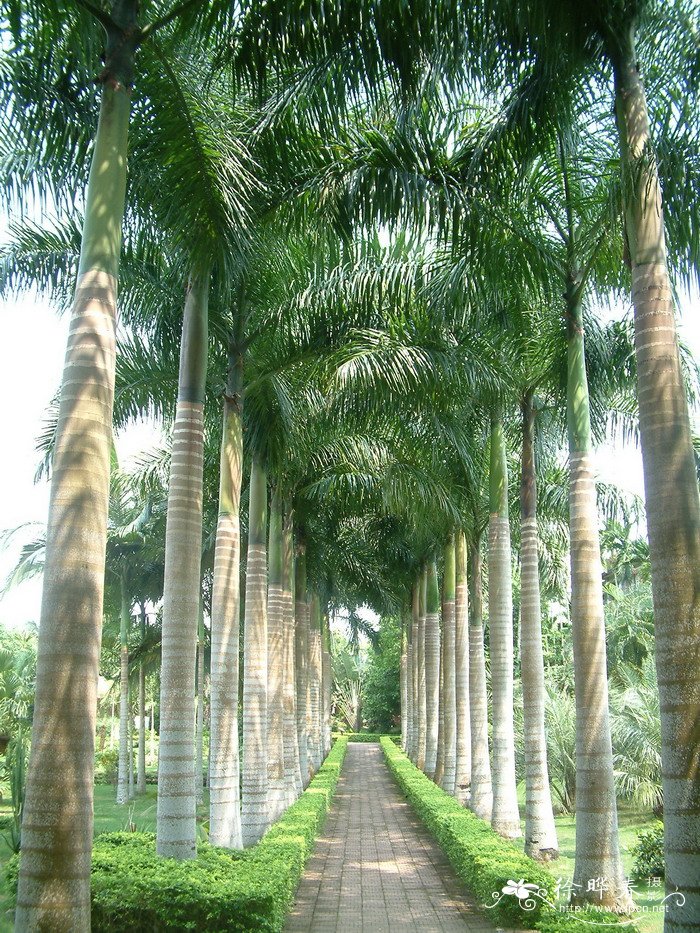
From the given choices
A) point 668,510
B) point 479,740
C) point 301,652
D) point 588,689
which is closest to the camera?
point 668,510

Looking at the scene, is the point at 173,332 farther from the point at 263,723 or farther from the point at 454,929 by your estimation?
the point at 454,929

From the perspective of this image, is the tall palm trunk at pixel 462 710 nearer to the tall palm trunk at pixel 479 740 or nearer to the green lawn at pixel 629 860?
the tall palm trunk at pixel 479 740

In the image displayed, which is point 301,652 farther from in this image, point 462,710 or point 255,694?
point 255,694

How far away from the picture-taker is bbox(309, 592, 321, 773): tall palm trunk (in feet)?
92.1

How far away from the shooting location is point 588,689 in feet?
28.7

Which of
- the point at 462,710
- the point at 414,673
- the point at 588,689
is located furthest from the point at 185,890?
the point at 414,673

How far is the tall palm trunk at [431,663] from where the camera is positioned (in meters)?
24.6

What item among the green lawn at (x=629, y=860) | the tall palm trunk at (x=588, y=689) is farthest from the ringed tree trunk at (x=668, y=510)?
the green lawn at (x=629, y=860)

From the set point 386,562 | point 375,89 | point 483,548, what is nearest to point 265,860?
point 375,89

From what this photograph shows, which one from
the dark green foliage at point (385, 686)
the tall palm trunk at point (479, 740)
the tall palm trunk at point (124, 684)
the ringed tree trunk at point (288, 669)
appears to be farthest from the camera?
the dark green foliage at point (385, 686)

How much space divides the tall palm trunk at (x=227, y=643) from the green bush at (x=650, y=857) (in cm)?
519

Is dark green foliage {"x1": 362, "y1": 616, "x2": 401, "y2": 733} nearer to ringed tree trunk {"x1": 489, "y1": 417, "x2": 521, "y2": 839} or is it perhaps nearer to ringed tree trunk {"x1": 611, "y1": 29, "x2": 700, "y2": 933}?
ringed tree trunk {"x1": 489, "y1": 417, "x2": 521, "y2": 839}

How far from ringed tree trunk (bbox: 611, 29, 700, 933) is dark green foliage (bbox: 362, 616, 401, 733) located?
4775 cm

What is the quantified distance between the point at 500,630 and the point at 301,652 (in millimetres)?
11083
